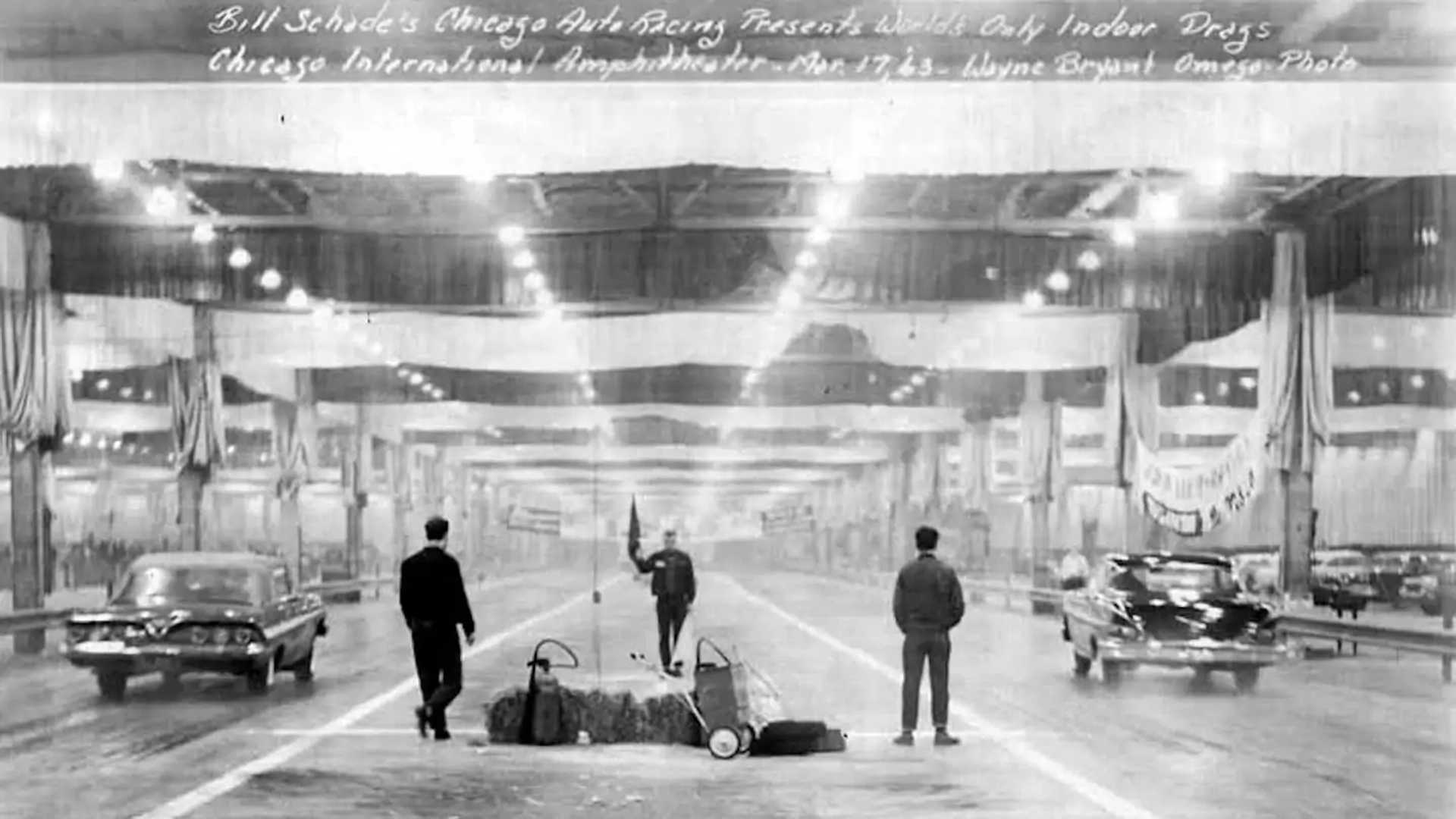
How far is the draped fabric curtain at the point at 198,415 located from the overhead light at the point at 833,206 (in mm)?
4397

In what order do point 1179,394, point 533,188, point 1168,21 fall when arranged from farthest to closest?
point 1179,394, point 533,188, point 1168,21

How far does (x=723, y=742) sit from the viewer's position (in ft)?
45.8

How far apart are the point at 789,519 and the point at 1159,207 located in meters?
3.45

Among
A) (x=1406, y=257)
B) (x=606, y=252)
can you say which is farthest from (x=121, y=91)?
(x=1406, y=257)

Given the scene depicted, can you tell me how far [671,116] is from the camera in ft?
46.3

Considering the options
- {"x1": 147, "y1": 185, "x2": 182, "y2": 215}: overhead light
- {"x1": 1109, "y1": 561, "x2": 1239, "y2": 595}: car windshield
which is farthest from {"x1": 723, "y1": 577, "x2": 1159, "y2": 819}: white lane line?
{"x1": 147, "y1": 185, "x2": 182, "y2": 215}: overhead light

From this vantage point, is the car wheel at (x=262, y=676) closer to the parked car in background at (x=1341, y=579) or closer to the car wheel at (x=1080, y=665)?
the car wheel at (x=1080, y=665)

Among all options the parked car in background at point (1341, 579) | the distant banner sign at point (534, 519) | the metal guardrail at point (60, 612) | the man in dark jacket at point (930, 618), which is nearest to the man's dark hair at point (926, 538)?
the man in dark jacket at point (930, 618)

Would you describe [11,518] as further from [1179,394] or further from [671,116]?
[1179,394]

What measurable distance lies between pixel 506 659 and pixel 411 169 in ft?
11.2

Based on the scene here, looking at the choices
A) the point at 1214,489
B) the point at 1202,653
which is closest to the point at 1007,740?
the point at 1214,489

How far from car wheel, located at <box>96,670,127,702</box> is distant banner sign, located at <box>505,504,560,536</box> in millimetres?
3753

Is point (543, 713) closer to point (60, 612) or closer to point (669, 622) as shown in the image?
point (669, 622)

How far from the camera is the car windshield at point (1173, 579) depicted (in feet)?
60.3
